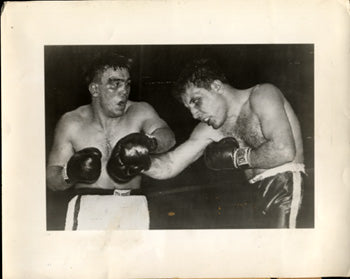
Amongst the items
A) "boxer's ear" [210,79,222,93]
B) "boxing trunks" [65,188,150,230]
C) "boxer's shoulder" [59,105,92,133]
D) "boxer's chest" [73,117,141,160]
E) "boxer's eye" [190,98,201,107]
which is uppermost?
"boxer's ear" [210,79,222,93]

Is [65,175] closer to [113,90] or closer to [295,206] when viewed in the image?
[113,90]

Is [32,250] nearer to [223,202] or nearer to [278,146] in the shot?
[223,202]

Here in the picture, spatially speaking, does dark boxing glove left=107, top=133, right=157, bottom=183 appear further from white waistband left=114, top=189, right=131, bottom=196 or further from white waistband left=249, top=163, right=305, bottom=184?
white waistband left=249, top=163, right=305, bottom=184

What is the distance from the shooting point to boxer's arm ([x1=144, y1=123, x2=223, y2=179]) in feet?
5.03

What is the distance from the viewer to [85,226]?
1532mm

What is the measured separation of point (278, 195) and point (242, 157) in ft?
0.56

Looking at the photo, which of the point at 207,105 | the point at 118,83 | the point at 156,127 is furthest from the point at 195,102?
the point at 118,83

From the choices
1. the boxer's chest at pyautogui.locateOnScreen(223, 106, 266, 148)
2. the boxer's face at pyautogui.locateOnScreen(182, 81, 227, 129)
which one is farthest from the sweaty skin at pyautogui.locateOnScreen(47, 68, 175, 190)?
the boxer's chest at pyautogui.locateOnScreen(223, 106, 266, 148)

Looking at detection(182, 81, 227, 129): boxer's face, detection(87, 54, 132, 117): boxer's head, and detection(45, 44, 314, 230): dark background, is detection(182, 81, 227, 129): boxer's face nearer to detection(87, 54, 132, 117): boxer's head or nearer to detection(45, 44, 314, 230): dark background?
detection(45, 44, 314, 230): dark background

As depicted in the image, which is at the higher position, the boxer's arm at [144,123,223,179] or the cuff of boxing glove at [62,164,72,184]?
the boxer's arm at [144,123,223,179]

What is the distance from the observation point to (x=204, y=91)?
→ 5.04 feet

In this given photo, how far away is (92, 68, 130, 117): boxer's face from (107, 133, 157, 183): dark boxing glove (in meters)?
0.10

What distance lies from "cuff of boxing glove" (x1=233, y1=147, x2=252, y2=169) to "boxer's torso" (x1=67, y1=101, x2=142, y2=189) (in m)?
0.32

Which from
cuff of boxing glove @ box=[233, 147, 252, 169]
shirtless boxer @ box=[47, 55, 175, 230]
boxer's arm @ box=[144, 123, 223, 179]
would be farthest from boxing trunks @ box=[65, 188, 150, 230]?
cuff of boxing glove @ box=[233, 147, 252, 169]
